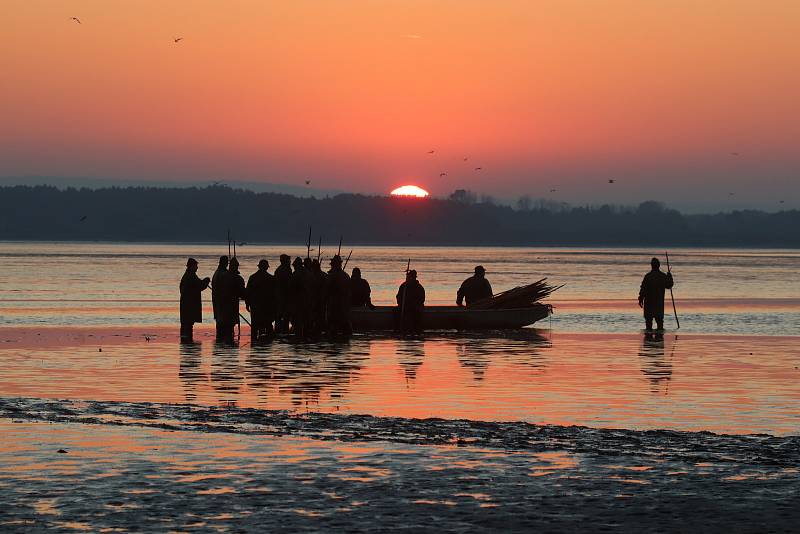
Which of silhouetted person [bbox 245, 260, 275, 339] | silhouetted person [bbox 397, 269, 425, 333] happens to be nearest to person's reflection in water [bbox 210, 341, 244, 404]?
silhouetted person [bbox 245, 260, 275, 339]

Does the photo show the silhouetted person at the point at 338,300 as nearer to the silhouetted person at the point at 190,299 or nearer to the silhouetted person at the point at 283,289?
the silhouetted person at the point at 283,289

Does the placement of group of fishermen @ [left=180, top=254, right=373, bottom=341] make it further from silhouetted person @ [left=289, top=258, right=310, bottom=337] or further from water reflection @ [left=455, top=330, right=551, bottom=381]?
water reflection @ [left=455, top=330, right=551, bottom=381]

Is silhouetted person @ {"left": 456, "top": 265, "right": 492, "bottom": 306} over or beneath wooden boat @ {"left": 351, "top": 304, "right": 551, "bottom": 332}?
over

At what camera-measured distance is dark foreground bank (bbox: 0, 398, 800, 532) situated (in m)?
9.01

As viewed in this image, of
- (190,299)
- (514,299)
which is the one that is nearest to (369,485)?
(190,299)

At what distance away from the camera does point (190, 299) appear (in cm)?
2622

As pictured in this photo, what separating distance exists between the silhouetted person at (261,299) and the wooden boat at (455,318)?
3.44m

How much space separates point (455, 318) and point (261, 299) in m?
5.95

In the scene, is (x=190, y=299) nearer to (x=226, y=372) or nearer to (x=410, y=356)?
(x=410, y=356)

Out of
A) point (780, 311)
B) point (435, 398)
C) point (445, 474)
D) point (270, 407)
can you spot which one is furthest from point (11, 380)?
point (780, 311)

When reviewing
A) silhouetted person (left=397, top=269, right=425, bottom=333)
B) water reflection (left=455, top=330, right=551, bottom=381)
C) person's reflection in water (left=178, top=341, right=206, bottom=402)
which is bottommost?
water reflection (left=455, top=330, right=551, bottom=381)

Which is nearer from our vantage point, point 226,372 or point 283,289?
point 226,372

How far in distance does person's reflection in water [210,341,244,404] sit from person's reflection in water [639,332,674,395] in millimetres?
5586

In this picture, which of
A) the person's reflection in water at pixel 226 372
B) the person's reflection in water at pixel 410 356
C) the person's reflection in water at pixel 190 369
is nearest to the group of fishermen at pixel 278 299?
the person's reflection in water at pixel 190 369
